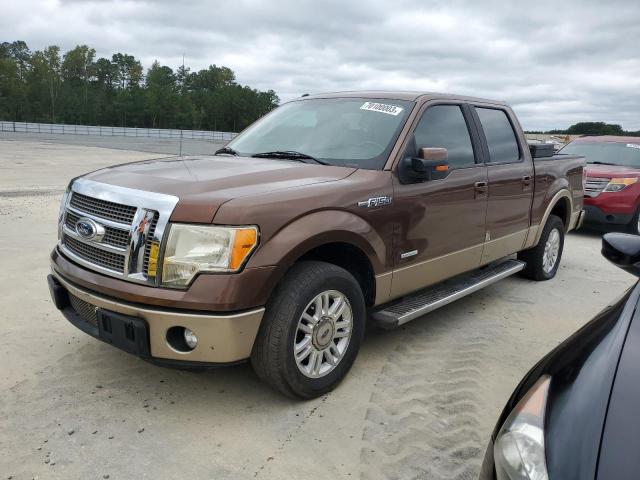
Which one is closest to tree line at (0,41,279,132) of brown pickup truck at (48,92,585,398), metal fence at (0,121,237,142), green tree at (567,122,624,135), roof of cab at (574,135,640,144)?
metal fence at (0,121,237,142)

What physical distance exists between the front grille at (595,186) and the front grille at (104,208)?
827cm

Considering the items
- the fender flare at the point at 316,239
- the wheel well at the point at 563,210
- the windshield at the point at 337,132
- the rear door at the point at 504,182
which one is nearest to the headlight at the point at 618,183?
the wheel well at the point at 563,210

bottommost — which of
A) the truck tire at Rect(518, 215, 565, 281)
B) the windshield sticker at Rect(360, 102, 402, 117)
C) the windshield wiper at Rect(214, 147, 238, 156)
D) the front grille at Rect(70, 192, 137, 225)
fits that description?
the truck tire at Rect(518, 215, 565, 281)

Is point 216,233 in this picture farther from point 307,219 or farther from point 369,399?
point 369,399

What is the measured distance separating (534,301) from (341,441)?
10.7 ft

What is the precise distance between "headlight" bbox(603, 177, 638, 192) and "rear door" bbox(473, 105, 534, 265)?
14.8 feet

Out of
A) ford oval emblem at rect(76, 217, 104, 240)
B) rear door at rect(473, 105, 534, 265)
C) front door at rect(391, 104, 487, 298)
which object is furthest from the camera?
rear door at rect(473, 105, 534, 265)

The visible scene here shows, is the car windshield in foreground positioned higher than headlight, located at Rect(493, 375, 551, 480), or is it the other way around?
the car windshield in foreground

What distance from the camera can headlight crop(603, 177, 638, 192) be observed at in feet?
29.0

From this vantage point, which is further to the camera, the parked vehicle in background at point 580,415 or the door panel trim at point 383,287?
the door panel trim at point 383,287

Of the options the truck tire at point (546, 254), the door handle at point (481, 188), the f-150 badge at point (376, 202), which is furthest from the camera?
the truck tire at point (546, 254)

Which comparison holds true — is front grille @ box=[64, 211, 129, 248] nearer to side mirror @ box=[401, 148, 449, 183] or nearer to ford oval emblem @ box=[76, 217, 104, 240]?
ford oval emblem @ box=[76, 217, 104, 240]

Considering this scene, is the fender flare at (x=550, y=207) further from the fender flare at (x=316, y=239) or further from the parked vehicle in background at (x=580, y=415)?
the parked vehicle in background at (x=580, y=415)

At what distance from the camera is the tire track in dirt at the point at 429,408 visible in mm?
2648
